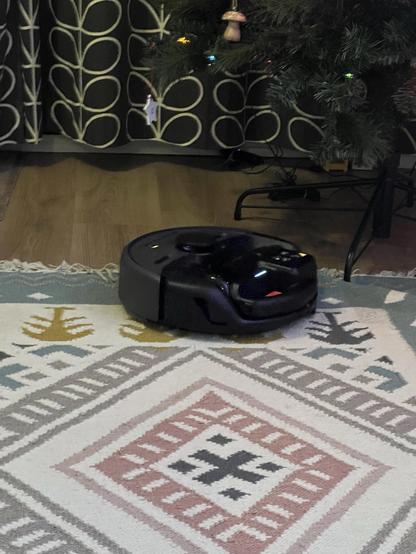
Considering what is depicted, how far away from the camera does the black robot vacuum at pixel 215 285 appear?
4.54ft

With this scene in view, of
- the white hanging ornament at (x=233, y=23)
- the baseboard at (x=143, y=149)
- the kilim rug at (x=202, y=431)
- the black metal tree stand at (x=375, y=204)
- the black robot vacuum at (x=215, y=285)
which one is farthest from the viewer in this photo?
the baseboard at (x=143, y=149)

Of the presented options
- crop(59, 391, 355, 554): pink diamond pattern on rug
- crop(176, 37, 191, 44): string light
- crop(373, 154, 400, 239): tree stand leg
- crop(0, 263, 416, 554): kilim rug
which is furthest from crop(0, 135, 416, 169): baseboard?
crop(59, 391, 355, 554): pink diamond pattern on rug

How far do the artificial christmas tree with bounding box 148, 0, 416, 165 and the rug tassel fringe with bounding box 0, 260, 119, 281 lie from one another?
452 mm

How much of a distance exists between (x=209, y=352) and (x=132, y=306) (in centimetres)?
17

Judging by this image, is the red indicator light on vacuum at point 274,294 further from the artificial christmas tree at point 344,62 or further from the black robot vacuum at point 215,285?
the artificial christmas tree at point 344,62

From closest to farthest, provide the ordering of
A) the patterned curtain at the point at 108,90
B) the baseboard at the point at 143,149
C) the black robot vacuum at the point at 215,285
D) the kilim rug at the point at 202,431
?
the kilim rug at the point at 202,431, the black robot vacuum at the point at 215,285, the patterned curtain at the point at 108,90, the baseboard at the point at 143,149

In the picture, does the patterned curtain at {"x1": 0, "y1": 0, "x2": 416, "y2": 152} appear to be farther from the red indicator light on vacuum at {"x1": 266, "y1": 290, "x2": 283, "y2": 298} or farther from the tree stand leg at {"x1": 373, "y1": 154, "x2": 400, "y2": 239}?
the red indicator light on vacuum at {"x1": 266, "y1": 290, "x2": 283, "y2": 298}

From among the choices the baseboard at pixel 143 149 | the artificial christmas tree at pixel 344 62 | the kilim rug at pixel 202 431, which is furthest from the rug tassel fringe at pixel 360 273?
the baseboard at pixel 143 149

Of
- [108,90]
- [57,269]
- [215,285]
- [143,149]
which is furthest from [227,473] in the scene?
[143,149]

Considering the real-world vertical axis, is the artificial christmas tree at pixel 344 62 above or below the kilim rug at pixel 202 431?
above

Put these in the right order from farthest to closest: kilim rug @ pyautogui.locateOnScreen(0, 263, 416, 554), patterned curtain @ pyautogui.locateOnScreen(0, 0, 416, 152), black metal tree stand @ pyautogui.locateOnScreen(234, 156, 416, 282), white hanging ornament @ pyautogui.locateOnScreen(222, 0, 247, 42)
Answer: patterned curtain @ pyautogui.locateOnScreen(0, 0, 416, 152) < black metal tree stand @ pyautogui.locateOnScreen(234, 156, 416, 282) < white hanging ornament @ pyautogui.locateOnScreen(222, 0, 247, 42) < kilim rug @ pyautogui.locateOnScreen(0, 263, 416, 554)

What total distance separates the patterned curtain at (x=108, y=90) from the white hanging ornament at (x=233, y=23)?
2.00 ft

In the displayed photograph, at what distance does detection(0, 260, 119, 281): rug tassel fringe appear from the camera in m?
1.65

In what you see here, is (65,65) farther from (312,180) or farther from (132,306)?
(132,306)
